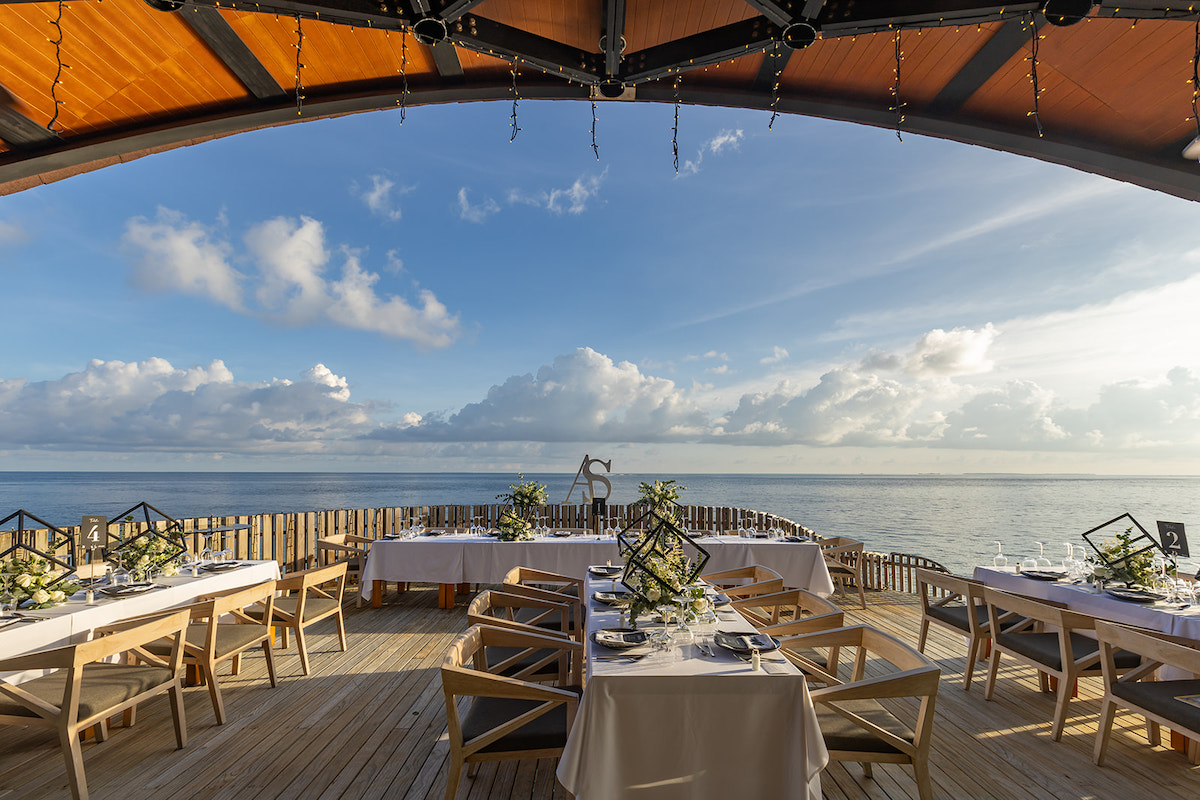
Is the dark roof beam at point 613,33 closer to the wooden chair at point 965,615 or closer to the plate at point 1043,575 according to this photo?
the wooden chair at point 965,615

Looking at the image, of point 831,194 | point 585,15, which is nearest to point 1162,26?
point 585,15

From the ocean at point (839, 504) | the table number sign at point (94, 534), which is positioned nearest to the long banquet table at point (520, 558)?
the table number sign at point (94, 534)

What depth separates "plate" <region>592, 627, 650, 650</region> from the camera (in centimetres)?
293

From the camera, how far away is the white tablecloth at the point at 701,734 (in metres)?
2.41

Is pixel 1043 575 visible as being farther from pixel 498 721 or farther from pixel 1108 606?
pixel 498 721

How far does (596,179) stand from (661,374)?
19.0m

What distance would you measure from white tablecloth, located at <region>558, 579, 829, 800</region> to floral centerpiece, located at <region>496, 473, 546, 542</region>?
4884mm

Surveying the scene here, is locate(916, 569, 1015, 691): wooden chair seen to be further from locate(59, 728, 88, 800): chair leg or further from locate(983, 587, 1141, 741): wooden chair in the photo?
locate(59, 728, 88, 800): chair leg

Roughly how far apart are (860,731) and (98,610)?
16.3 feet

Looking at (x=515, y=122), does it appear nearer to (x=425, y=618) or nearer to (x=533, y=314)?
(x=425, y=618)

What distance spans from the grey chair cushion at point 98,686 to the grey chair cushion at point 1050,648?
6.04 meters

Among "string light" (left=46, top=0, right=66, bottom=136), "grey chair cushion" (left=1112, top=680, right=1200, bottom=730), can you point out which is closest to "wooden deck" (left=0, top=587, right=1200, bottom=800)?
"grey chair cushion" (left=1112, top=680, right=1200, bottom=730)

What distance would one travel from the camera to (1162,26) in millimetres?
2502

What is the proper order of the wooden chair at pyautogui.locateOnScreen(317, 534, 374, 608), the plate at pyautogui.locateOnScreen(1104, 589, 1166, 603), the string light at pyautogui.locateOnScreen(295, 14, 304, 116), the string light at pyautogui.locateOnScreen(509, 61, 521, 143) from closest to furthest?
the string light at pyautogui.locateOnScreen(295, 14, 304, 116) → the string light at pyautogui.locateOnScreen(509, 61, 521, 143) → the plate at pyautogui.locateOnScreen(1104, 589, 1166, 603) → the wooden chair at pyautogui.locateOnScreen(317, 534, 374, 608)
